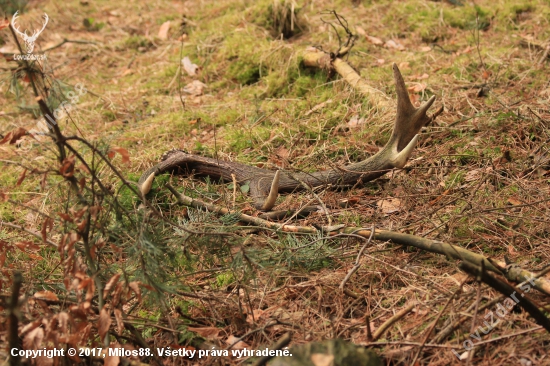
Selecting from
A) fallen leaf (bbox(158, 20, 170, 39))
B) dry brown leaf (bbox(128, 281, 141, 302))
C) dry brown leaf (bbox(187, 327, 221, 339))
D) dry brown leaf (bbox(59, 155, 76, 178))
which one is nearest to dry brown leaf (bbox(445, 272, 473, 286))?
dry brown leaf (bbox(187, 327, 221, 339))

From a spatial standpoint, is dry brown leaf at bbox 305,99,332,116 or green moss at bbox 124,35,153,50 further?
green moss at bbox 124,35,153,50

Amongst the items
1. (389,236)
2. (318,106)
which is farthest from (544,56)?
(389,236)

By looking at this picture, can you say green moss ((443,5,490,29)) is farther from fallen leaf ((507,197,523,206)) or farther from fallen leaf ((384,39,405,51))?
fallen leaf ((507,197,523,206))

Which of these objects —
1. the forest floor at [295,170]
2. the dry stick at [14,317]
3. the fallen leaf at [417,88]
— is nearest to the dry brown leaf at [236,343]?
the forest floor at [295,170]

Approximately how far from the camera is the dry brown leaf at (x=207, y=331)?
8.43ft

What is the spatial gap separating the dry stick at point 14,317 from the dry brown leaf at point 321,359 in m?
1.04

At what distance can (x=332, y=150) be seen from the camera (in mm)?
4223

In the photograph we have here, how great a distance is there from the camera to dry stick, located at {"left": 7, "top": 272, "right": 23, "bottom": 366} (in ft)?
5.86

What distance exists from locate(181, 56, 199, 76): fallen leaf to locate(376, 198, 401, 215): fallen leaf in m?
3.14

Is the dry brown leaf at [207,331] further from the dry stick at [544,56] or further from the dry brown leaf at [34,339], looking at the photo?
the dry stick at [544,56]

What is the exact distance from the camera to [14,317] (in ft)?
6.10

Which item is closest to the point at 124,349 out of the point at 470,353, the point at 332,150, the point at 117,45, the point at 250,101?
the point at 470,353

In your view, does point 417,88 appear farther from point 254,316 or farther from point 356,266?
point 254,316

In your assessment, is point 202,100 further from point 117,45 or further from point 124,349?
point 124,349
